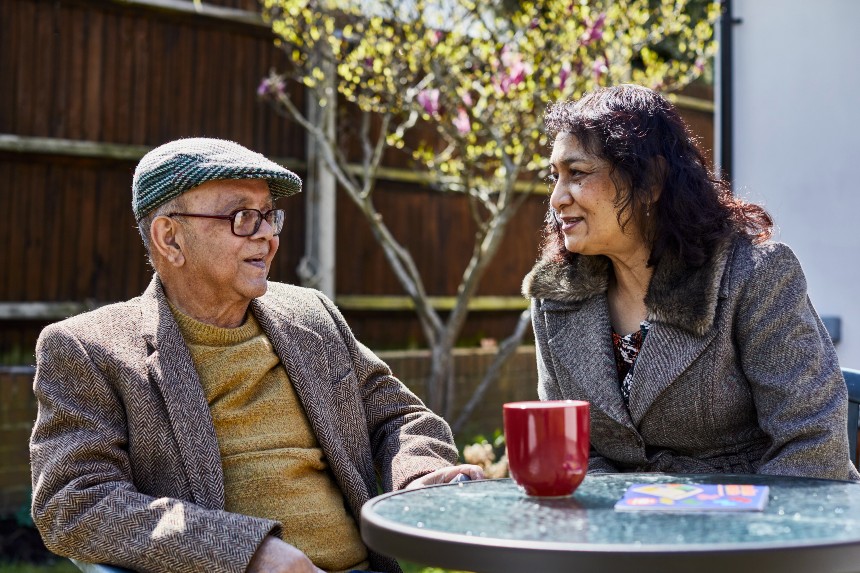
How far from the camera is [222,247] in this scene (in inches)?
97.4

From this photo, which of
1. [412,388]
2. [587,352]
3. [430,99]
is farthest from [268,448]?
[412,388]

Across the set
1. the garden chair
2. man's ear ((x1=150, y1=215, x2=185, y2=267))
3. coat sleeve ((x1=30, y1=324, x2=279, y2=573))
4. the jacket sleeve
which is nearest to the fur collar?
the jacket sleeve

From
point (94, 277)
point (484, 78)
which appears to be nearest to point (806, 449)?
point (484, 78)

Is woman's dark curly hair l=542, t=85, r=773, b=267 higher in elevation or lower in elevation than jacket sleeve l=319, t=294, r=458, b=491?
higher

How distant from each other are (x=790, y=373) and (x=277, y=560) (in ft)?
3.75

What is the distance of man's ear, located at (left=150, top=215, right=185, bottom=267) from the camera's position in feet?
8.14

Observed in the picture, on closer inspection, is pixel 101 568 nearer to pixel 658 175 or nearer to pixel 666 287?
pixel 666 287

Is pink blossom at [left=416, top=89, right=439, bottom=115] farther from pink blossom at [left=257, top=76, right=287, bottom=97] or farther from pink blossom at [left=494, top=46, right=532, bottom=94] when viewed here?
pink blossom at [left=257, top=76, right=287, bottom=97]

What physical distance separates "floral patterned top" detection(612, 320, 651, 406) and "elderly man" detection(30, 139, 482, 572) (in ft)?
1.46

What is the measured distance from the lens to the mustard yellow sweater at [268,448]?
7.93 ft

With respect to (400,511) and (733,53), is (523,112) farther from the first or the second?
(400,511)

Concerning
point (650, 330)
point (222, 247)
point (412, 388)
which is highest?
point (222, 247)

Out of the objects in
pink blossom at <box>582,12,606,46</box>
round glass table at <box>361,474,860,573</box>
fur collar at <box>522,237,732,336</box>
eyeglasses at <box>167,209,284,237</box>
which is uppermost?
pink blossom at <box>582,12,606,46</box>

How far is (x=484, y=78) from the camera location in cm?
570
